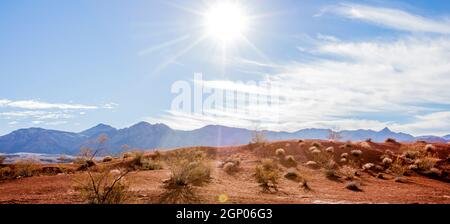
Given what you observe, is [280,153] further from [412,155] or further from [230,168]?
[412,155]

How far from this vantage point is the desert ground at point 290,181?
1491 cm

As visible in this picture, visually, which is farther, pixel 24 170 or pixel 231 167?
pixel 231 167

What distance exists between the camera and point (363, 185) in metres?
22.5

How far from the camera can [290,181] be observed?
74.1 feet

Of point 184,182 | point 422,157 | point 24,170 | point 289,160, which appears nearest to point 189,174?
point 184,182

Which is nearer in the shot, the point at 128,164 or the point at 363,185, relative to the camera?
the point at 363,185

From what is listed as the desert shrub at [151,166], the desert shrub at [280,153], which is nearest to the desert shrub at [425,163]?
the desert shrub at [280,153]

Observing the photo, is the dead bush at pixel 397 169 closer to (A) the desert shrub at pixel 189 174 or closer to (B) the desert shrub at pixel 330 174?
(B) the desert shrub at pixel 330 174

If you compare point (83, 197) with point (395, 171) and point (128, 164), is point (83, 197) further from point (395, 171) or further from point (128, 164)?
point (395, 171)

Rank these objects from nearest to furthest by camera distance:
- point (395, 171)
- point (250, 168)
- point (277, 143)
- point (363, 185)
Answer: point (363, 185) < point (250, 168) < point (395, 171) < point (277, 143)

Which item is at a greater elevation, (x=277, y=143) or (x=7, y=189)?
(x=277, y=143)
